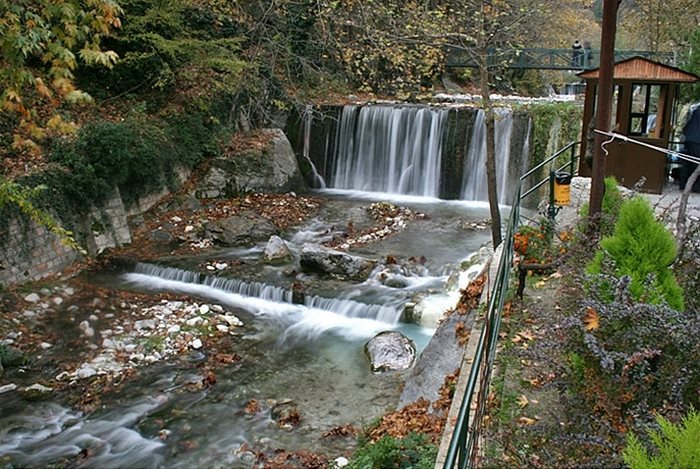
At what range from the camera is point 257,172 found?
18672 millimetres

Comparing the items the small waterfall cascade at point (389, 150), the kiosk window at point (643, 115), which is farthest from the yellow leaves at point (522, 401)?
→ the small waterfall cascade at point (389, 150)

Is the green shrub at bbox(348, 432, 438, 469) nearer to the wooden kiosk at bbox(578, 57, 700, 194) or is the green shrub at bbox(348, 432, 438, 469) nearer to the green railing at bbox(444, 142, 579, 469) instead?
the green railing at bbox(444, 142, 579, 469)

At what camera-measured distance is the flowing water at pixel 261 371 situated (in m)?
7.81

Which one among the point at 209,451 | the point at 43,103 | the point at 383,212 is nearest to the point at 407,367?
the point at 209,451

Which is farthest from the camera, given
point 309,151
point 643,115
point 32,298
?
point 309,151

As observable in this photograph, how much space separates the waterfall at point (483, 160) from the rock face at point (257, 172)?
17.0 feet

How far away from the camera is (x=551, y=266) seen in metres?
6.52

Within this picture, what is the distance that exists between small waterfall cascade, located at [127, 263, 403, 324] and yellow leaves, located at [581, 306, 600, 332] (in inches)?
273

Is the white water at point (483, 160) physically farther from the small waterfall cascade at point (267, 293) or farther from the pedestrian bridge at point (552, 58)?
the small waterfall cascade at point (267, 293)

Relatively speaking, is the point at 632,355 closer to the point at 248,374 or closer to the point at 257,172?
the point at 248,374

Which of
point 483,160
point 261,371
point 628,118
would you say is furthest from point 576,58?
point 261,371

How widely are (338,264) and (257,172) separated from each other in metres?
6.85

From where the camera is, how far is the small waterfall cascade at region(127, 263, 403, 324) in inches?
444

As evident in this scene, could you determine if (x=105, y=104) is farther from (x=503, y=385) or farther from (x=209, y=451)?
(x=503, y=385)
